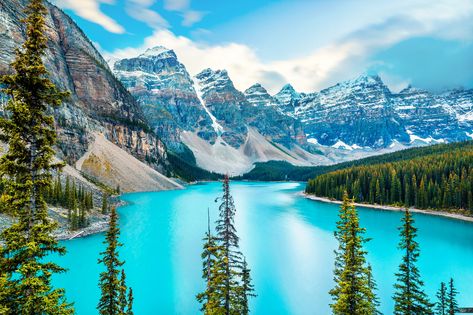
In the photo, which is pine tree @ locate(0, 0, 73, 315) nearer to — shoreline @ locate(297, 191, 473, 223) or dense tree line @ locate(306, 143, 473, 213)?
dense tree line @ locate(306, 143, 473, 213)

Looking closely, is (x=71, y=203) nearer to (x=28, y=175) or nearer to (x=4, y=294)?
(x=28, y=175)

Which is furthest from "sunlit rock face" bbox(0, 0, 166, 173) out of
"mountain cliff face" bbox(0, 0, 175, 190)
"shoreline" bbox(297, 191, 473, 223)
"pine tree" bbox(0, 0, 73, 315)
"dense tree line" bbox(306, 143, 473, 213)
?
"pine tree" bbox(0, 0, 73, 315)

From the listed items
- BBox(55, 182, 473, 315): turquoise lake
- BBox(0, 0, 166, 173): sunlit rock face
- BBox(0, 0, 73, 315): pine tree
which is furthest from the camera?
BBox(0, 0, 166, 173): sunlit rock face

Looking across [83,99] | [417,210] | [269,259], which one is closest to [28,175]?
[269,259]

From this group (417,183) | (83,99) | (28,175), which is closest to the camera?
(28,175)

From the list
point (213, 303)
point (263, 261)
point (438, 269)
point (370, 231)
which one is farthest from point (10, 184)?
point (370, 231)

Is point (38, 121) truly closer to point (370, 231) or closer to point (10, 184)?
point (10, 184)
